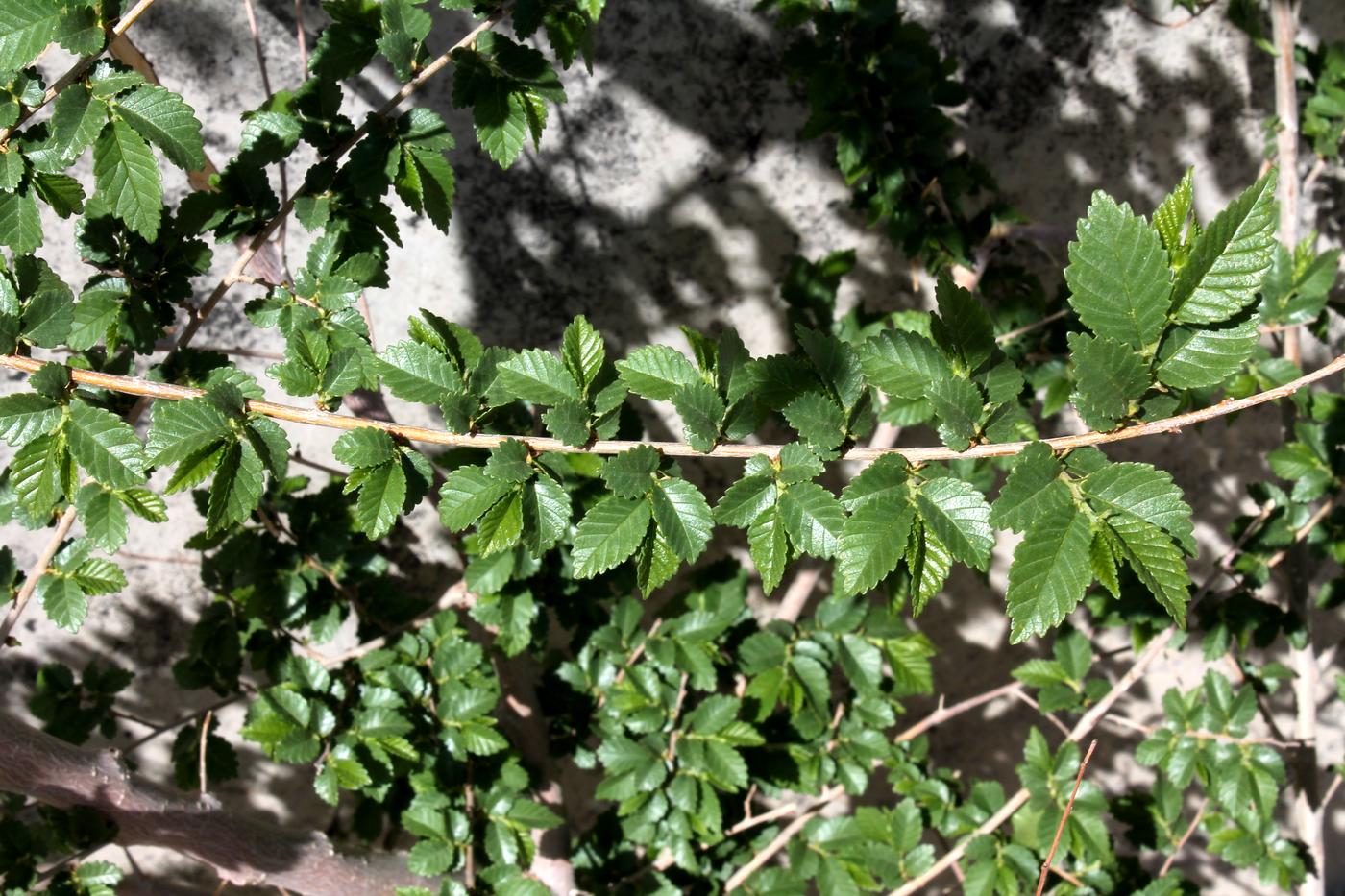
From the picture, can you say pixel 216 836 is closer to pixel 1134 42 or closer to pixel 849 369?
pixel 849 369

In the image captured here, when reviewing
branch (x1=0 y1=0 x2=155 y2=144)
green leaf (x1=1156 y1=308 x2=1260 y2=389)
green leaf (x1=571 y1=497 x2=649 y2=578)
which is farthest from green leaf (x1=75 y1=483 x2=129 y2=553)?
green leaf (x1=1156 y1=308 x2=1260 y2=389)

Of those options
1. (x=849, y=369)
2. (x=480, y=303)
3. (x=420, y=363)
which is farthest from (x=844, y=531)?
(x=480, y=303)

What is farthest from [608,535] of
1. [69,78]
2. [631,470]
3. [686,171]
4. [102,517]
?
[686,171]

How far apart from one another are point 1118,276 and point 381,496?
653 millimetres

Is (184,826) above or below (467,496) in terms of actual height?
below

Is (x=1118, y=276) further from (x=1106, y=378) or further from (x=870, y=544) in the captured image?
(x=870, y=544)

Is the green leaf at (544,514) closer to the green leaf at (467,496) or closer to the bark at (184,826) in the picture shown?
the green leaf at (467,496)

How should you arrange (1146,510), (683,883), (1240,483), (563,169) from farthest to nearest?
1. (1240,483)
2. (563,169)
3. (683,883)
4. (1146,510)

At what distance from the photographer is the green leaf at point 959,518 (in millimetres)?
878

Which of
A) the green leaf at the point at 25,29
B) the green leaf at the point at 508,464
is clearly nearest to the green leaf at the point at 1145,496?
the green leaf at the point at 508,464

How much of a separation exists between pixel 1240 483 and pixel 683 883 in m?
1.47

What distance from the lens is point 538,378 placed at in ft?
3.27

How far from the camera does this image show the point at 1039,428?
2.18 m

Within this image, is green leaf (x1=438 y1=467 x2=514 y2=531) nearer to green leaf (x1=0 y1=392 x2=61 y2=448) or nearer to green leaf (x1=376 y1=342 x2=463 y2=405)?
green leaf (x1=376 y1=342 x2=463 y2=405)
